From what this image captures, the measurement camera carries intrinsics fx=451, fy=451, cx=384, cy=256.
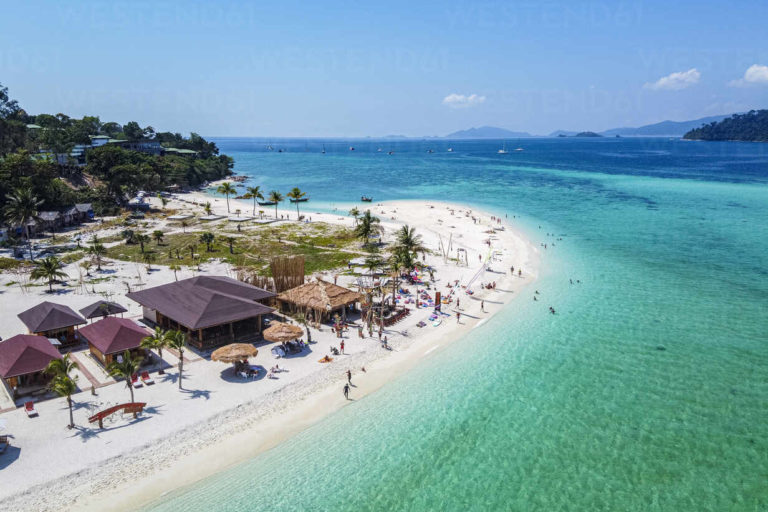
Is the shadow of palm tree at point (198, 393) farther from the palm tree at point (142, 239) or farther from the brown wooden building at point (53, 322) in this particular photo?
the palm tree at point (142, 239)

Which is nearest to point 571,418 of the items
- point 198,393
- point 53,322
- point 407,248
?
point 198,393

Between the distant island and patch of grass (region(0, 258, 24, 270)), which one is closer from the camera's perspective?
patch of grass (region(0, 258, 24, 270))

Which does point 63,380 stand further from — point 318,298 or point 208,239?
point 208,239

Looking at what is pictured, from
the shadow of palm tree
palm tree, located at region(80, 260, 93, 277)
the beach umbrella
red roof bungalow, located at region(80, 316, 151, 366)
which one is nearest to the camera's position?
the shadow of palm tree

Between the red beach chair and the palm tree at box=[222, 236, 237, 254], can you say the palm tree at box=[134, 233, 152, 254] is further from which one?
the red beach chair

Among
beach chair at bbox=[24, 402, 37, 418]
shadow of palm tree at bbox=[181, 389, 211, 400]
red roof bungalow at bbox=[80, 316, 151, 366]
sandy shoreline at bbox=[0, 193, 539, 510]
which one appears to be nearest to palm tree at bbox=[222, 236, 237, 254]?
sandy shoreline at bbox=[0, 193, 539, 510]

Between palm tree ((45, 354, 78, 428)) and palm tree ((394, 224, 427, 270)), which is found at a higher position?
palm tree ((394, 224, 427, 270))

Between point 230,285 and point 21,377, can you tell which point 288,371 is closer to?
point 230,285
